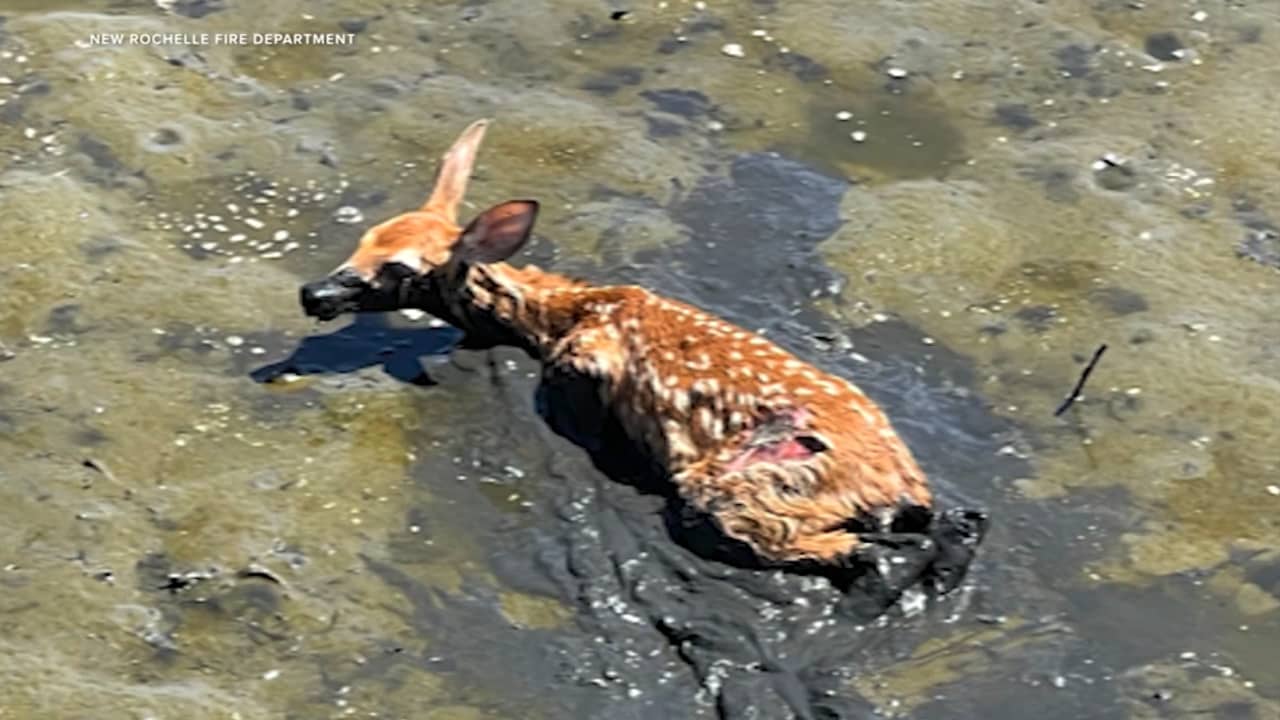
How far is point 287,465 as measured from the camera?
7480 mm

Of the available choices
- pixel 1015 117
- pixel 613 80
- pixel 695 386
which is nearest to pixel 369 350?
pixel 695 386

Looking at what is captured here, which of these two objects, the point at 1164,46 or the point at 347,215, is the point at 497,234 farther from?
the point at 1164,46

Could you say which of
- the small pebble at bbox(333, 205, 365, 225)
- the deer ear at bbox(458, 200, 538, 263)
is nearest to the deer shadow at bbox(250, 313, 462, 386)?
the deer ear at bbox(458, 200, 538, 263)

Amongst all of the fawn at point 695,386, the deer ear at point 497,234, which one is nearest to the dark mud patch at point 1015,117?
the fawn at point 695,386

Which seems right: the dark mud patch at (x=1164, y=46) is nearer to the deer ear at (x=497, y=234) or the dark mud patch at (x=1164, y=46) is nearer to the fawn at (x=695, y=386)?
the fawn at (x=695, y=386)

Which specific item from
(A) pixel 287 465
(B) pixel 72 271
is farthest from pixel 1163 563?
(B) pixel 72 271

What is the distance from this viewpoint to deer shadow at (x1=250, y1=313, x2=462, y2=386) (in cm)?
801

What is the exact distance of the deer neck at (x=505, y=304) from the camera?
26.1 ft

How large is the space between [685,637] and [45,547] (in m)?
2.00

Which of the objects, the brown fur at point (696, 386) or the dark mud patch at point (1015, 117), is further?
the dark mud patch at point (1015, 117)

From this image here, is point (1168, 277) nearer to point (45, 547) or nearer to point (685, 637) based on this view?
point (685, 637)

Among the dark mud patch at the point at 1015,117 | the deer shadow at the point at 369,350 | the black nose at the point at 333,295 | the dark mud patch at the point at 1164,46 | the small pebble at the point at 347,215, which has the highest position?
the black nose at the point at 333,295

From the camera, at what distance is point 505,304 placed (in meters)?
8.06

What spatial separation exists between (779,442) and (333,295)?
1846mm
